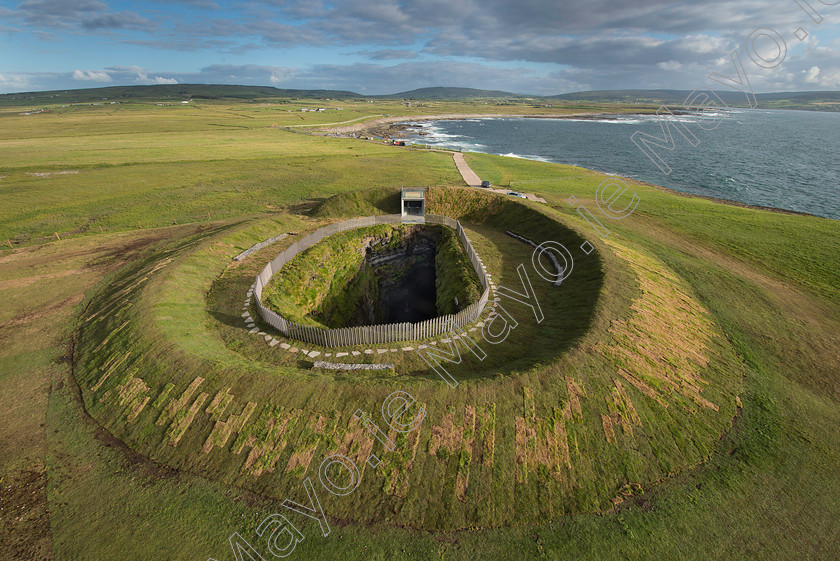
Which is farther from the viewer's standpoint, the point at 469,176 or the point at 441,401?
the point at 469,176

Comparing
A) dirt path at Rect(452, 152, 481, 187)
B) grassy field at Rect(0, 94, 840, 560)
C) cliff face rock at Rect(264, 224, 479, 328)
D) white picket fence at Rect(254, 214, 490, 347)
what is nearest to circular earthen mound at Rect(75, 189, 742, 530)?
grassy field at Rect(0, 94, 840, 560)

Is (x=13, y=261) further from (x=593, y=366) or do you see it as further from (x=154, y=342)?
(x=593, y=366)

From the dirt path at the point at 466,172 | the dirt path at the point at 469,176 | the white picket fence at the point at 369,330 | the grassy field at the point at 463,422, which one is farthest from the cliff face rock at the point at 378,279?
the dirt path at the point at 466,172

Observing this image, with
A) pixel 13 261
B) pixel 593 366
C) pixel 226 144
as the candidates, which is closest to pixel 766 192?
pixel 593 366

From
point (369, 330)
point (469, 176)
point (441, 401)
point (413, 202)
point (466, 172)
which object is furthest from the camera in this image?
point (466, 172)

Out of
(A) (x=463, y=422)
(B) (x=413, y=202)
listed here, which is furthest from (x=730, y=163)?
(A) (x=463, y=422)

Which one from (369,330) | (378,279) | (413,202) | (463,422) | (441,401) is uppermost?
(413,202)

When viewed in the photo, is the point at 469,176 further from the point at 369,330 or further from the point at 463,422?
the point at 463,422

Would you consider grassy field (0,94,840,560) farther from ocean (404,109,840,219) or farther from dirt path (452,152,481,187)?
dirt path (452,152,481,187)
